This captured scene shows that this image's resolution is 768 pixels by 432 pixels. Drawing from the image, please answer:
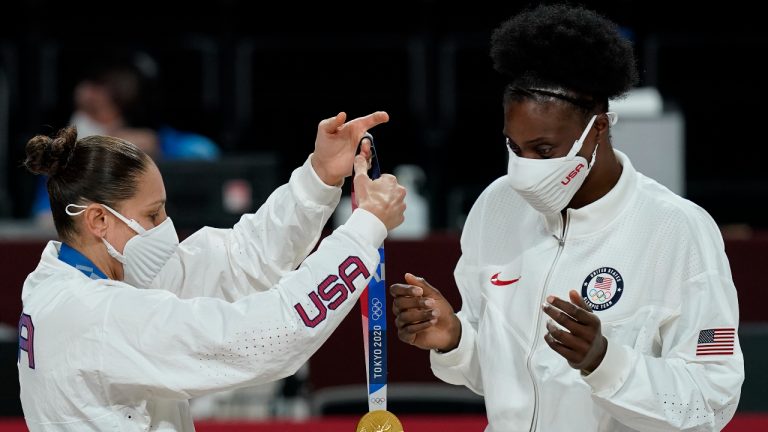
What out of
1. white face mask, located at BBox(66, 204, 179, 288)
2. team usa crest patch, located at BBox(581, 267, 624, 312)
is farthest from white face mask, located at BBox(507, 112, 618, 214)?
white face mask, located at BBox(66, 204, 179, 288)

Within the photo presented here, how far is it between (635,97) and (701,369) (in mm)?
3260

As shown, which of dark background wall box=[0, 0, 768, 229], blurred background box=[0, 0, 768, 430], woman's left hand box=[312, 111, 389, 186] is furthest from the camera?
dark background wall box=[0, 0, 768, 229]

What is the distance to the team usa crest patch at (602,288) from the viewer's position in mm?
2592

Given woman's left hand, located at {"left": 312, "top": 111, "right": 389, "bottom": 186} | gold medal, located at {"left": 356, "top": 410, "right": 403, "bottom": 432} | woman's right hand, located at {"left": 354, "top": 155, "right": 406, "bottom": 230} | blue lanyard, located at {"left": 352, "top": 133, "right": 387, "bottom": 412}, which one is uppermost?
woman's left hand, located at {"left": 312, "top": 111, "right": 389, "bottom": 186}

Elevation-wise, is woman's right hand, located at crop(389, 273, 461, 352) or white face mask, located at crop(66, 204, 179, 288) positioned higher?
white face mask, located at crop(66, 204, 179, 288)

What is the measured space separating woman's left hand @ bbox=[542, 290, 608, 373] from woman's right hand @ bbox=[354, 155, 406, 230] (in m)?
0.42

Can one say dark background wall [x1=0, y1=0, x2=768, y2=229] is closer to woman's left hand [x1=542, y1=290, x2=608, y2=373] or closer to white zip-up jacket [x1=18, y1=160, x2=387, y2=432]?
white zip-up jacket [x1=18, y1=160, x2=387, y2=432]

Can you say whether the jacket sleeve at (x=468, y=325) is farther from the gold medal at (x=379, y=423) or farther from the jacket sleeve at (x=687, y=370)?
the jacket sleeve at (x=687, y=370)

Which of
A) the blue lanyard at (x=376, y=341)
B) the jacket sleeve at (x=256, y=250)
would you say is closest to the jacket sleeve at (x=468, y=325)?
the blue lanyard at (x=376, y=341)

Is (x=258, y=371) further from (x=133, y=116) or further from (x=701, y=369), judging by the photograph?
(x=133, y=116)

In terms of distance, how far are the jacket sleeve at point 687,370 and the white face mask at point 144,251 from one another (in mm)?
1005

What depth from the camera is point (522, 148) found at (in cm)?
Result: 264

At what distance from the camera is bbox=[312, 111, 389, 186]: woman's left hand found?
2.87 meters

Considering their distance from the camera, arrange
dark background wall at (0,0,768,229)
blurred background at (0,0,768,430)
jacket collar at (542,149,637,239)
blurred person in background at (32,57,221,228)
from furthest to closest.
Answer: dark background wall at (0,0,768,229), blurred background at (0,0,768,430), blurred person in background at (32,57,221,228), jacket collar at (542,149,637,239)
